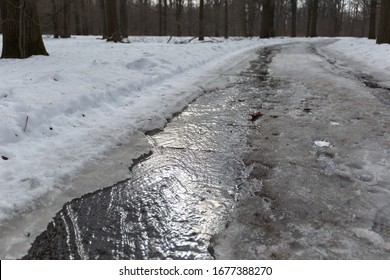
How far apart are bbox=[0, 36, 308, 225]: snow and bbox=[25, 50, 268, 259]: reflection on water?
46cm

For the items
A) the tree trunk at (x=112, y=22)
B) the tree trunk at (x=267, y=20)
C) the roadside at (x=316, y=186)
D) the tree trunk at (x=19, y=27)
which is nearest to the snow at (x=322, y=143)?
the roadside at (x=316, y=186)

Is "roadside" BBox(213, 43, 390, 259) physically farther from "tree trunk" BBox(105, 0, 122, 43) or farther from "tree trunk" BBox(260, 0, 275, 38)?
"tree trunk" BBox(260, 0, 275, 38)

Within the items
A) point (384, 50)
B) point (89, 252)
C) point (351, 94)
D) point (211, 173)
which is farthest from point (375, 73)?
point (89, 252)

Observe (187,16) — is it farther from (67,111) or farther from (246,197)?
(246,197)

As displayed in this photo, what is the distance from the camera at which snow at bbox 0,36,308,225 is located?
3.29 m

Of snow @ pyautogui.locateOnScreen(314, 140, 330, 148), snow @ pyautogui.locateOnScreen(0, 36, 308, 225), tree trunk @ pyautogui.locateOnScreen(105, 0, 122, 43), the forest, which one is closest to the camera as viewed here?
snow @ pyautogui.locateOnScreen(0, 36, 308, 225)

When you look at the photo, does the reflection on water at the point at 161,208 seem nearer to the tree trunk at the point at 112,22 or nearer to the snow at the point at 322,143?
the snow at the point at 322,143

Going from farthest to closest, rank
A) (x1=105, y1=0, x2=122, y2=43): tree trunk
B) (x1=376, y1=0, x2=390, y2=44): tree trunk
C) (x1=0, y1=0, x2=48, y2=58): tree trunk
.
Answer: (x1=105, y1=0, x2=122, y2=43): tree trunk < (x1=376, y1=0, x2=390, y2=44): tree trunk < (x1=0, y1=0, x2=48, y2=58): tree trunk

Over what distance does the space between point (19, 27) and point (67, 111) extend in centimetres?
472

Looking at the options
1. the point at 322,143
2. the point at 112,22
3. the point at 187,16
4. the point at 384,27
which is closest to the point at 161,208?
the point at 322,143

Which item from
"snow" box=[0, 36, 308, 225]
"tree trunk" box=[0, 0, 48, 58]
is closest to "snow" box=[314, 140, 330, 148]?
"snow" box=[0, 36, 308, 225]

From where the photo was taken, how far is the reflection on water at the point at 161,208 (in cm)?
236

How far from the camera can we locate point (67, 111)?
5.20 meters

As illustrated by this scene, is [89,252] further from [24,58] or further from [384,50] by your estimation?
[384,50]
